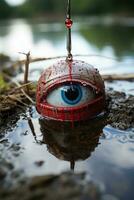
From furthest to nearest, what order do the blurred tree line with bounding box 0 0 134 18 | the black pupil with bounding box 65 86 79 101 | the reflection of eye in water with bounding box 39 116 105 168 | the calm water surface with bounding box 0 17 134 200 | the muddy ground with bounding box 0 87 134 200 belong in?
the blurred tree line with bounding box 0 0 134 18 < the black pupil with bounding box 65 86 79 101 < the reflection of eye in water with bounding box 39 116 105 168 < the calm water surface with bounding box 0 17 134 200 < the muddy ground with bounding box 0 87 134 200

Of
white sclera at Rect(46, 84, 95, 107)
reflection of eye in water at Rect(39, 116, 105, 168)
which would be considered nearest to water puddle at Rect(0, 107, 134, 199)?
reflection of eye in water at Rect(39, 116, 105, 168)

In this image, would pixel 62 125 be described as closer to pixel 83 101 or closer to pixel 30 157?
pixel 83 101

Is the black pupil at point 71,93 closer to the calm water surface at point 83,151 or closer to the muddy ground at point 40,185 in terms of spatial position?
the calm water surface at point 83,151

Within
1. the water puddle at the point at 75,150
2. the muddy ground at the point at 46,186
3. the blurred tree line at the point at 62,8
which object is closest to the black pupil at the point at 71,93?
the water puddle at the point at 75,150

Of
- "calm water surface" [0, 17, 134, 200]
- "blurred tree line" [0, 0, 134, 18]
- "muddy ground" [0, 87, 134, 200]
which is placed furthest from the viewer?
"blurred tree line" [0, 0, 134, 18]

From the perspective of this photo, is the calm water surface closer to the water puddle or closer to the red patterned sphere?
the water puddle

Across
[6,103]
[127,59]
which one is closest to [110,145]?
[6,103]
